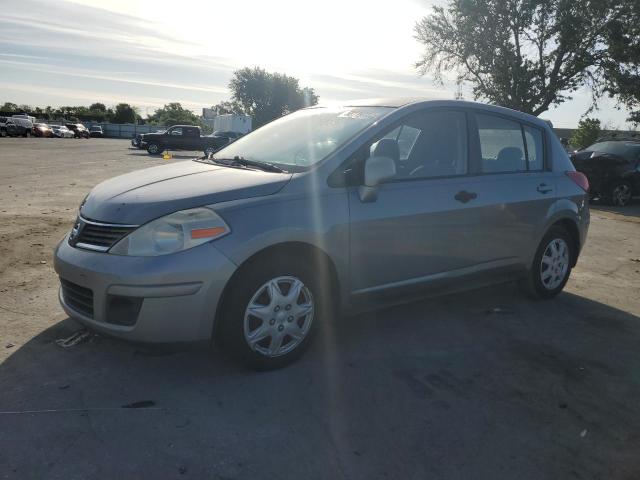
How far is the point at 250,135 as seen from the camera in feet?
15.6

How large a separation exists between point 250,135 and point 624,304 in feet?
12.8

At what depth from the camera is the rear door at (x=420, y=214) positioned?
3701 mm

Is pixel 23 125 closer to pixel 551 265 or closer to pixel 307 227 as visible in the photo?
pixel 551 265

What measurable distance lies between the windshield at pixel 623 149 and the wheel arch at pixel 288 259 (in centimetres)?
1246

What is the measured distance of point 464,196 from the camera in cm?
425

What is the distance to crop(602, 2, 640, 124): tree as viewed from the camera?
79.5 feet

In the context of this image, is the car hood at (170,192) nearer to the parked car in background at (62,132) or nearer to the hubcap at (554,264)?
the hubcap at (554,264)

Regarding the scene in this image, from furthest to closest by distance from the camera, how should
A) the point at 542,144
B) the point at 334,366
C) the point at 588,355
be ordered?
the point at 542,144 → the point at 588,355 → the point at 334,366

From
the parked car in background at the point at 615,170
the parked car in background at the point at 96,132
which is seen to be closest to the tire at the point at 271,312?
the parked car in background at the point at 615,170

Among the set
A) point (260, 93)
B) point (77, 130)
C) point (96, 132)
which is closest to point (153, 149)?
point (77, 130)

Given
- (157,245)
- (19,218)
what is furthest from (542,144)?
(19,218)

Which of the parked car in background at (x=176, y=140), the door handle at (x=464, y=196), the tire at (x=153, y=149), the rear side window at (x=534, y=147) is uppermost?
the parked car in background at (x=176, y=140)

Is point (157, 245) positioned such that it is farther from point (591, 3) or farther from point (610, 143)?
point (591, 3)

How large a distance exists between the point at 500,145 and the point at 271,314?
105 inches
